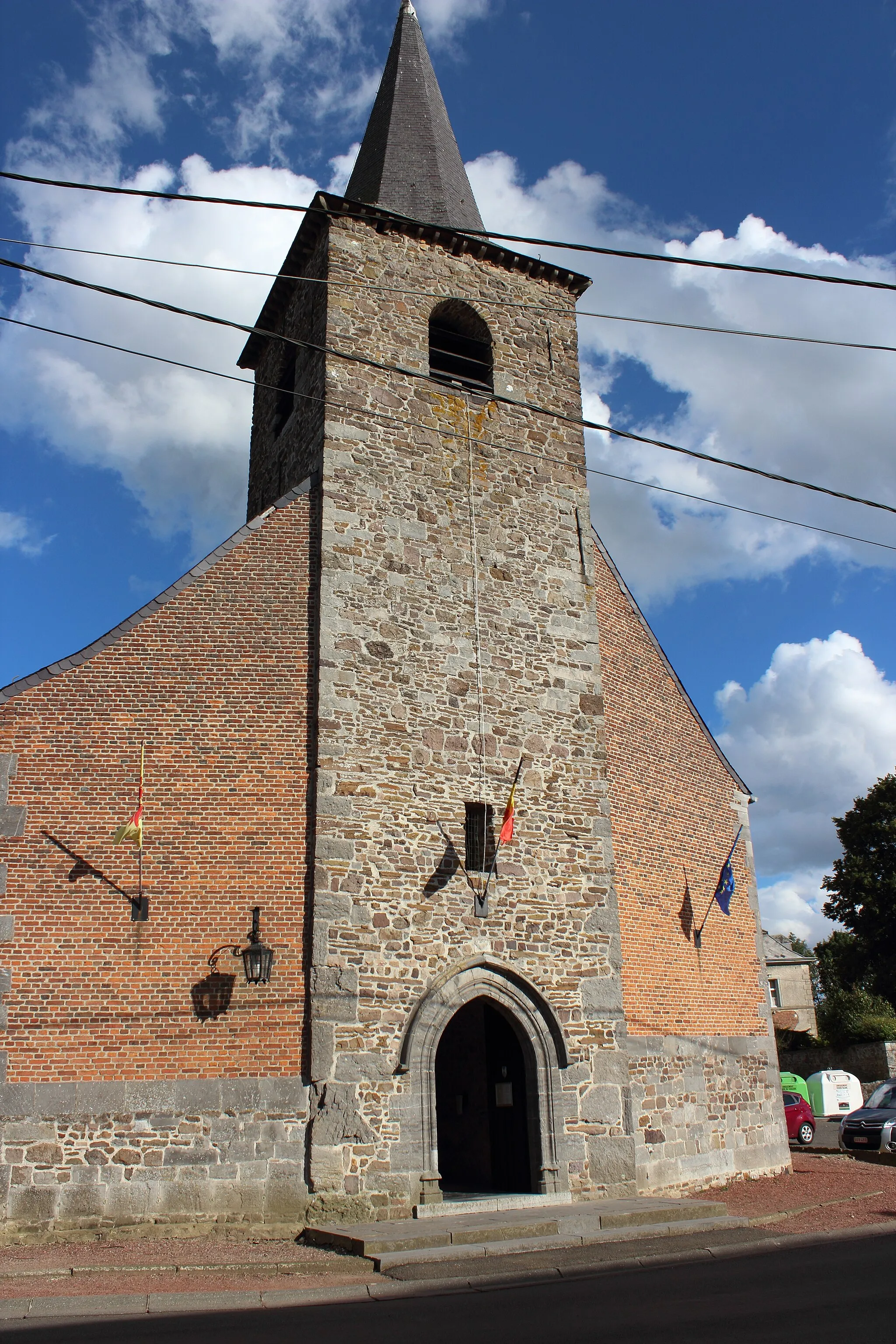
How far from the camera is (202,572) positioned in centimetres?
1191

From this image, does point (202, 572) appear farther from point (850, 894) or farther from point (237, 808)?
point (850, 894)

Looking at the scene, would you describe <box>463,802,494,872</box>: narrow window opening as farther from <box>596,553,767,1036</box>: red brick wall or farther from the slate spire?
the slate spire

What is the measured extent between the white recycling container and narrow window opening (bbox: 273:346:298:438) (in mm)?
22146

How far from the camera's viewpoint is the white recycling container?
25984 millimetres

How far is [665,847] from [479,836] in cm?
327

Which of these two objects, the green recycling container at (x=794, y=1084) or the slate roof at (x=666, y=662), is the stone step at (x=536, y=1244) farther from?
the green recycling container at (x=794, y=1084)

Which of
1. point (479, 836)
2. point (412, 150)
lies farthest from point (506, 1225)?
point (412, 150)

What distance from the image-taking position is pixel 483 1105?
1300 cm

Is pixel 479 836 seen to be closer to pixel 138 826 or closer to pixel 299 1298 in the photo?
pixel 138 826

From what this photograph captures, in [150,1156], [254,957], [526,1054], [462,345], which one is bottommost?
[150,1156]

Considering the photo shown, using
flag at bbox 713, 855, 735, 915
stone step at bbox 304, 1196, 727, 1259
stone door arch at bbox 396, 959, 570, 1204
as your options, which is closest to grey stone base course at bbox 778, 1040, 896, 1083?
flag at bbox 713, 855, 735, 915

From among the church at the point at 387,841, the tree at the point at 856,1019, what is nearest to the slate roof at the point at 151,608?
the church at the point at 387,841

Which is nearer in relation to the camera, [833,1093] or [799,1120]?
[799,1120]

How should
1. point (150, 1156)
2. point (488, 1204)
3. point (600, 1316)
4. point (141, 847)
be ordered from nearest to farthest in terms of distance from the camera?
1. point (600, 1316)
2. point (150, 1156)
3. point (488, 1204)
4. point (141, 847)
